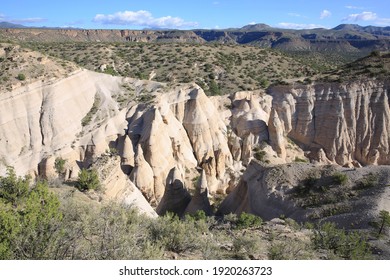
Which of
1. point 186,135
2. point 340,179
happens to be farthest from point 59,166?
point 340,179

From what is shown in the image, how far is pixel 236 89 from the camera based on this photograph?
43656 mm

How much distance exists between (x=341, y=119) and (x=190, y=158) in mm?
19517

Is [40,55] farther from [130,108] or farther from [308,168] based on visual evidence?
[308,168]

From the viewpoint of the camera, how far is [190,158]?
30.0m

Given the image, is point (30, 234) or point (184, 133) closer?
point (30, 234)

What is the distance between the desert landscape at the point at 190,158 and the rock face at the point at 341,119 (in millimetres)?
123

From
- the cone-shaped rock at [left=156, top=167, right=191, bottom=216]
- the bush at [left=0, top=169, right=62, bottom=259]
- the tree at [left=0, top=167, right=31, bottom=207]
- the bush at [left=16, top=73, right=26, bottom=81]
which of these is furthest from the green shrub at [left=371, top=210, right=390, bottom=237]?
the bush at [left=16, top=73, right=26, bottom=81]

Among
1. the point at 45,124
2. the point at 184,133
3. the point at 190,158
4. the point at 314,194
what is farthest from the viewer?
the point at 184,133

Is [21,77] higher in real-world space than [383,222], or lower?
higher

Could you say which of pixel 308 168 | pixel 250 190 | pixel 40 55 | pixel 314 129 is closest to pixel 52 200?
pixel 250 190

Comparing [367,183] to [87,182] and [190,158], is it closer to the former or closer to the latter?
[87,182]

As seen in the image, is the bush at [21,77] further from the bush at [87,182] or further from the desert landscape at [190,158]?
the bush at [87,182]

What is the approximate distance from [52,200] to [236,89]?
36126 millimetres

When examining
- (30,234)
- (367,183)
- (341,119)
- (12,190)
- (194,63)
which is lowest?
(367,183)
